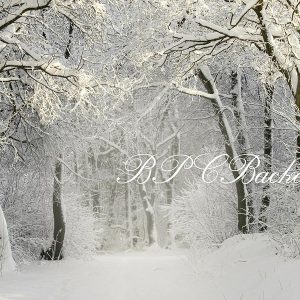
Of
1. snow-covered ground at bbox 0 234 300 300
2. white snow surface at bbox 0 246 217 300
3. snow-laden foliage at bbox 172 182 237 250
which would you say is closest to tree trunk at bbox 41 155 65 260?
white snow surface at bbox 0 246 217 300

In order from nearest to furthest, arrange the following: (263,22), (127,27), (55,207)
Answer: (263,22), (127,27), (55,207)

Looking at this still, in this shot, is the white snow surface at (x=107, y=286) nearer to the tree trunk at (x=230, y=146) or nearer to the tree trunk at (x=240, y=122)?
the tree trunk at (x=230, y=146)

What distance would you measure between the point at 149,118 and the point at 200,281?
31.4 feet

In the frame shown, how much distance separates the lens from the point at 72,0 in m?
8.52

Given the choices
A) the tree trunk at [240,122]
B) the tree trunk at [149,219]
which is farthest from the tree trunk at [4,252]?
the tree trunk at [149,219]

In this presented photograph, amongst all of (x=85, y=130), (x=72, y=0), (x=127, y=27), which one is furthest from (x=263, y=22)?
(x=85, y=130)

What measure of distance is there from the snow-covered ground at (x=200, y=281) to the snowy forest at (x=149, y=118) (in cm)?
4

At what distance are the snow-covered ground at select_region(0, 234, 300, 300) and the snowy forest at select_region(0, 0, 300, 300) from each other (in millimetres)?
37

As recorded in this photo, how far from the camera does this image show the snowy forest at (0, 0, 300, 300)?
8.57 m

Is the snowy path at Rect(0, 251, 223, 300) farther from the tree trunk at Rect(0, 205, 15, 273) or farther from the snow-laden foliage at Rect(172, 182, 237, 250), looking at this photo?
the snow-laden foliage at Rect(172, 182, 237, 250)

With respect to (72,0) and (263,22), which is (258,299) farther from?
(72,0)

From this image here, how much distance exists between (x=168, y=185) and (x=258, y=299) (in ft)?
89.2

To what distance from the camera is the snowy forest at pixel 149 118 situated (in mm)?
8570

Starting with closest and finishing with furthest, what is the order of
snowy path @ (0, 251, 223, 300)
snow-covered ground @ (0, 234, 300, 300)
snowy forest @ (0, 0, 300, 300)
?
snow-covered ground @ (0, 234, 300, 300), snowy path @ (0, 251, 223, 300), snowy forest @ (0, 0, 300, 300)
